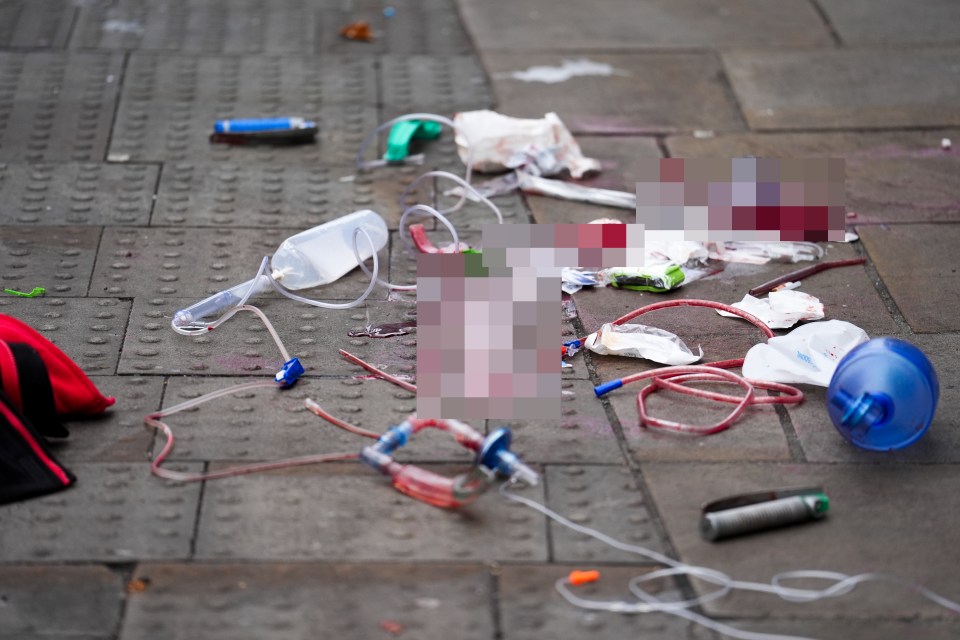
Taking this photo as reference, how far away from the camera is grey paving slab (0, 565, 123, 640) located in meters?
2.49

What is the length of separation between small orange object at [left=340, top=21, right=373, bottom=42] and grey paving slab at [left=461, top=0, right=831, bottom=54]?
0.55m

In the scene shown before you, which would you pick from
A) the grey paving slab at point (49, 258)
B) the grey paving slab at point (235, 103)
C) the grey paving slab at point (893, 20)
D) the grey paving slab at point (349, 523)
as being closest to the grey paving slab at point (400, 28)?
the grey paving slab at point (235, 103)

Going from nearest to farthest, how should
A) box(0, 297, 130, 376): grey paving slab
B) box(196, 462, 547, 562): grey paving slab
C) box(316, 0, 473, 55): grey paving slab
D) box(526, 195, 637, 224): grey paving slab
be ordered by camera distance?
box(196, 462, 547, 562): grey paving slab → box(0, 297, 130, 376): grey paving slab → box(526, 195, 637, 224): grey paving slab → box(316, 0, 473, 55): grey paving slab

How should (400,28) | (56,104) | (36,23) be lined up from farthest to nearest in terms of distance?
(400,28) < (36,23) < (56,104)

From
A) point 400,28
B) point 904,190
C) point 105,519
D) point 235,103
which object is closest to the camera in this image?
point 105,519

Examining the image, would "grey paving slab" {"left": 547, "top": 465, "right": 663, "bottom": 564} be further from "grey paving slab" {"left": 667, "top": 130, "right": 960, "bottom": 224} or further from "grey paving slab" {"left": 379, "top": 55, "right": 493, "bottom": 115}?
"grey paving slab" {"left": 379, "top": 55, "right": 493, "bottom": 115}

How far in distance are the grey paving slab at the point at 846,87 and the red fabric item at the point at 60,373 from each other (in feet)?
10.3

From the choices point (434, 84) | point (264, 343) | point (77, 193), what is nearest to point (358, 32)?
point (434, 84)

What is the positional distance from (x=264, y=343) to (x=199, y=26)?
8.84ft

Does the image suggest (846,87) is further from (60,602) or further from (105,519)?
(60,602)

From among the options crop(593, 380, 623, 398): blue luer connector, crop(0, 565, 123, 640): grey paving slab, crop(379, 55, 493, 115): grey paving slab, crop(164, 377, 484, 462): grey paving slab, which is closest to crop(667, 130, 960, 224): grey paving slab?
crop(379, 55, 493, 115): grey paving slab

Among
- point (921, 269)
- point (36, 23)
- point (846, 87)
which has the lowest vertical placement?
point (921, 269)

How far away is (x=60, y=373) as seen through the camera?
3062 mm

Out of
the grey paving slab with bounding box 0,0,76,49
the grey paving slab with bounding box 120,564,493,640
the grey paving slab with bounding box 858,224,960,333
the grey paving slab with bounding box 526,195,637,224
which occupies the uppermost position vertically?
the grey paving slab with bounding box 0,0,76,49
